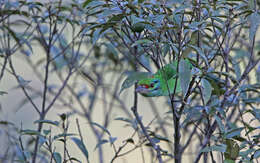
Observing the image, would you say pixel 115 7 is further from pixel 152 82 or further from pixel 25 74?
pixel 25 74

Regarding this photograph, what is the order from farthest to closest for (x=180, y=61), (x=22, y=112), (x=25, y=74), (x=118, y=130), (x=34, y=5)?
(x=25, y=74), (x=22, y=112), (x=118, y=130), (x=34, y=5), (x=180, y=61)

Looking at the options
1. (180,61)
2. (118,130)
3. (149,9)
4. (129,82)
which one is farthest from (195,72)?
(118,130)

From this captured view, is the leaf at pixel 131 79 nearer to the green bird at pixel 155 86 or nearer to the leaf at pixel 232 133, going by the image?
the green bird at pixel 155 86

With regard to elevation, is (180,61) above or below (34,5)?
below

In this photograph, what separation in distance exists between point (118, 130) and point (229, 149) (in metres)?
2.88

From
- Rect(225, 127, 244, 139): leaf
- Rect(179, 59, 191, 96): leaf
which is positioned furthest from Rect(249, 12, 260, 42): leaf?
Rect(225, 127, 244, 139): leaf

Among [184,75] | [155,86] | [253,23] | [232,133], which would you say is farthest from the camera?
[155,86]

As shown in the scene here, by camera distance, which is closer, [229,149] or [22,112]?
[229,149]

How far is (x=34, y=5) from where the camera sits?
181 centimetres

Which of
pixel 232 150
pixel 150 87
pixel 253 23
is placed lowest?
pixel 232 150

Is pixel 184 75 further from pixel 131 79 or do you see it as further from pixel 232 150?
pixel 232 150

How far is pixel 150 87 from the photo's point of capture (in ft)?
4.76

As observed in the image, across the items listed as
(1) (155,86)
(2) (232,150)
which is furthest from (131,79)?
(2) (232,150)

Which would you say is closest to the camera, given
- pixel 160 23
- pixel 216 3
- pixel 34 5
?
pixel 160 23
